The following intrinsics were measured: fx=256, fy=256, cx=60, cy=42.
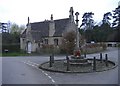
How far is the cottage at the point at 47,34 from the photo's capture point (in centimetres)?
5408

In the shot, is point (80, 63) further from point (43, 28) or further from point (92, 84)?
point (43, 28)

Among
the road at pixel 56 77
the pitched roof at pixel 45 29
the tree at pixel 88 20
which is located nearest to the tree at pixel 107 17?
the tree at pixel 88 20

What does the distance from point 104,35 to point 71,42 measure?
133 ft

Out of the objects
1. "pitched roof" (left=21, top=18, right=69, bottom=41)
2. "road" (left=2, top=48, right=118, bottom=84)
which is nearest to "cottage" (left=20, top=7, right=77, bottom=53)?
"pitched roof" (left=21, top=18, right=69, bottom=41)

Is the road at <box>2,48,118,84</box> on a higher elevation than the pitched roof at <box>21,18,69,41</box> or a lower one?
lower

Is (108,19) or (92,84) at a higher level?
(108,19)

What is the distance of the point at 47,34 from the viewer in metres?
57.5

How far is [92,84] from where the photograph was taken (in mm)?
13352

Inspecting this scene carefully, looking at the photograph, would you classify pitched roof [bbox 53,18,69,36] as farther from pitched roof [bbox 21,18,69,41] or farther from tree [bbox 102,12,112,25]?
tree [bbox 102,12,112,25]

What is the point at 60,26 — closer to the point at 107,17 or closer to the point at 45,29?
the point at 45,29

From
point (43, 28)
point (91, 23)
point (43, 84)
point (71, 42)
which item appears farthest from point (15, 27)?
point (43, 84)

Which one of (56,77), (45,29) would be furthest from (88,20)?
(56,77)

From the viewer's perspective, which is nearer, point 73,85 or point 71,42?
point 73,85

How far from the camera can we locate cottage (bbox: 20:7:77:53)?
177ft
